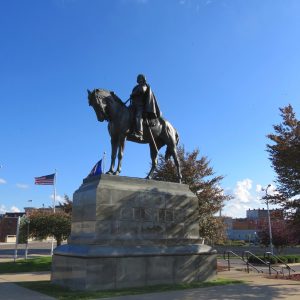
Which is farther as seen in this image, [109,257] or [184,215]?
[184,215]

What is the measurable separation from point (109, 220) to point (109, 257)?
120 centimetres

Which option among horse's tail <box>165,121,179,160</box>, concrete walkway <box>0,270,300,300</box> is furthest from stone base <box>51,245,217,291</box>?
horse's tail <box>165,121,179,160</box>

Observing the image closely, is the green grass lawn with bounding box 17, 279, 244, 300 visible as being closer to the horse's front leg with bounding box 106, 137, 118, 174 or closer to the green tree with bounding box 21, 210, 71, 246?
the horse's front leg with bounding box 106, 137, 118, 174

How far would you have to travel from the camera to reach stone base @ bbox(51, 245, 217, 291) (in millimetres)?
11824

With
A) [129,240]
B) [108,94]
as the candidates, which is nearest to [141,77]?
[108,94]

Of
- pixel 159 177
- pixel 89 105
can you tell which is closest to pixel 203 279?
pixel 89 105

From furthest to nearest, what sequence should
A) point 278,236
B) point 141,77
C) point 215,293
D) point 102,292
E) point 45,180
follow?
point 278,236 → point 45,180 → point 141,77 → point 215,293 → point 102,292

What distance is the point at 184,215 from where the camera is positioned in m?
15.0

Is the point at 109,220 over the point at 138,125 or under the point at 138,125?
under

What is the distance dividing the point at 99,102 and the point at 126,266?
5.39 m

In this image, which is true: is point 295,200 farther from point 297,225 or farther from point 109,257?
point 109,257

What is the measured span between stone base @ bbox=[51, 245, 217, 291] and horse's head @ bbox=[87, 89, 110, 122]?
174 inches

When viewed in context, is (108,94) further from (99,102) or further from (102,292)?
(102,292)

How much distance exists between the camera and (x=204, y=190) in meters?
24.8
